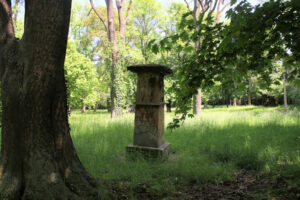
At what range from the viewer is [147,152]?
187 inches

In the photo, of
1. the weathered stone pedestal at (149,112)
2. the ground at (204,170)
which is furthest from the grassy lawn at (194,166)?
the weathered stone pedestal at (149,112)

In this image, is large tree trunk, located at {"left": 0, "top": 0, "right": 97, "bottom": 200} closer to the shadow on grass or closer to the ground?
the ground

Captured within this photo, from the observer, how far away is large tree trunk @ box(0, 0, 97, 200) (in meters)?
2.26

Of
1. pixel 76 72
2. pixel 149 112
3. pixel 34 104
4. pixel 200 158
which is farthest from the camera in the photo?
pixel 76 72

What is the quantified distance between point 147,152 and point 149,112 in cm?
99

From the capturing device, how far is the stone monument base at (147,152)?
463cm

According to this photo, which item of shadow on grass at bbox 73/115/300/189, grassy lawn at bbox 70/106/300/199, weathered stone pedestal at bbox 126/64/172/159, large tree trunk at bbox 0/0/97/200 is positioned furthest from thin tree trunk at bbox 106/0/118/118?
large tree trunk at bbox 0/0/97/200

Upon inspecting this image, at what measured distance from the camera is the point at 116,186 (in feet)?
10.1

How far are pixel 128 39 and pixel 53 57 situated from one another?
22046mm

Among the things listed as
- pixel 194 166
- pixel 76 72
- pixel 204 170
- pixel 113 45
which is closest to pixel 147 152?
pixel 194 166

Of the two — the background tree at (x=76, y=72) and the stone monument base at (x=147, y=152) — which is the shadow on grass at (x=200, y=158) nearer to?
the stone monument base at (x=147, y=152)

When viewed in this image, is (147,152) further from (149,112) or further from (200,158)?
(200,158)

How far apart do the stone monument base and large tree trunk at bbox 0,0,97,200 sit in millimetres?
2280

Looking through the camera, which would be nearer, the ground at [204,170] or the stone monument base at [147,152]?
the ground at [204,170]
